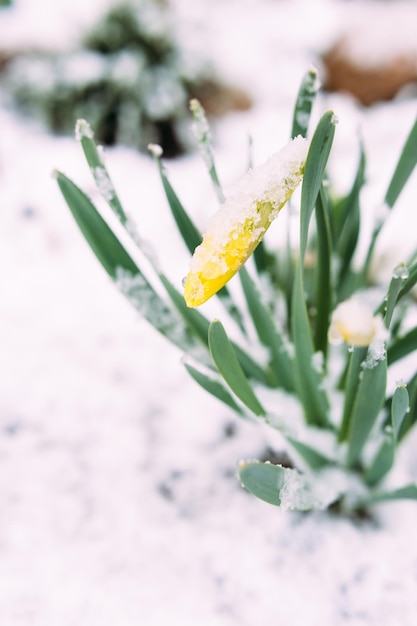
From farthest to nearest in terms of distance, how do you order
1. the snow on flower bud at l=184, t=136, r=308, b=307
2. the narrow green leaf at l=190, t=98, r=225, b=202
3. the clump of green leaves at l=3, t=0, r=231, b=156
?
the clump of green leaves at l=3, t=0, r=231, b=156
the narrow green leaf at l=190, t=98, r=225, b=202
the snow on flower bud at l=184, t=136, r=308, b=307

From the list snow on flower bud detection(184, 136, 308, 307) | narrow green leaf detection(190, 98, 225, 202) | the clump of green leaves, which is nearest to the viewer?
snow on flower bud detection(184, 136, 308, 307)

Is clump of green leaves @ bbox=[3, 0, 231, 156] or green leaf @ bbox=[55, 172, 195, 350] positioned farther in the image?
clump of green leaves @ bbox=[3, 0, 231, 156]

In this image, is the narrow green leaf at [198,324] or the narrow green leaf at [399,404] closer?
the narrow green leaf at [399,404]

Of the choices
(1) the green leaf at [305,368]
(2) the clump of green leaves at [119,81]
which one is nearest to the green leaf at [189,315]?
(1) the green leaf at [305,368]

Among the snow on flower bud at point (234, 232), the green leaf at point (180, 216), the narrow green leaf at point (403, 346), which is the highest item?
the green leaf at point (180, 216)

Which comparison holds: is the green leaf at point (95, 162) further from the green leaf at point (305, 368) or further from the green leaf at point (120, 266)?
the green leaf at point (305, 368)

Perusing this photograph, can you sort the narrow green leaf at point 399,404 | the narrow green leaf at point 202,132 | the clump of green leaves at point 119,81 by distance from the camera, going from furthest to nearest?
the clump of green leaves at point 119,81, the narrow green leaf at point 202,132, the narrow green leaf at point 399,404

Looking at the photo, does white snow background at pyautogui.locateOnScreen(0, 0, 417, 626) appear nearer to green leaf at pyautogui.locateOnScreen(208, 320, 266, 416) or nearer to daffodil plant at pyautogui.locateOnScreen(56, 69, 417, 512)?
daffodil plant at pyautogui.locateOnScreen(56, 69, 417, 512)

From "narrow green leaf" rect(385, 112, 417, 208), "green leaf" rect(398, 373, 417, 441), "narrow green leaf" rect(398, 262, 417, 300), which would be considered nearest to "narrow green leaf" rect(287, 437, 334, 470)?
"green leaf" rect(398, 373, 417, 441)

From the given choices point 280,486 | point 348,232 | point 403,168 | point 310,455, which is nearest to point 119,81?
point 348,232
